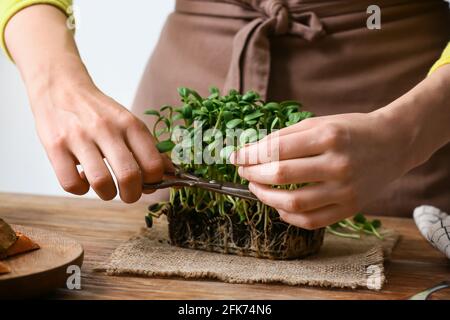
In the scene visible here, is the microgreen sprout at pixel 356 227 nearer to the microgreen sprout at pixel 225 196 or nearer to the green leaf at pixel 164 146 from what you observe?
the microgreen sprout at pixel 225 196

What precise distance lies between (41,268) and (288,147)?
1.04ft

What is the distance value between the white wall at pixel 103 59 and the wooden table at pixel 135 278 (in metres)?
1.45

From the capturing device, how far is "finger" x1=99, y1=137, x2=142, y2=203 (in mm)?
899

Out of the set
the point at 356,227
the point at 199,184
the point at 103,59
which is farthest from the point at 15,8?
the point at 103,59

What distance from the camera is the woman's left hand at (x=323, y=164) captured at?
0.87 m

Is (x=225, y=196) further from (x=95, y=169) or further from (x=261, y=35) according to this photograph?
(x=261, y=35)

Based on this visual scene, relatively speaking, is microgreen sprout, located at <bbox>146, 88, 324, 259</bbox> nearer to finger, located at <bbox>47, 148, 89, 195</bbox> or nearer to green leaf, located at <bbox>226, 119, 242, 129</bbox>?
green leaf, located at <bbox>226, 119, 242, 129</bbox>

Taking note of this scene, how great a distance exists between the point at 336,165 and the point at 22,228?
42cm

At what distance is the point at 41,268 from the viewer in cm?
79

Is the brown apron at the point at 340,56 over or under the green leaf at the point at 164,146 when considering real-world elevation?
over

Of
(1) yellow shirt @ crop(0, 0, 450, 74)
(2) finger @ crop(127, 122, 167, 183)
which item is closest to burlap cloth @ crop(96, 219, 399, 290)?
(2) finger @ crop(127, 122, 167, 183)

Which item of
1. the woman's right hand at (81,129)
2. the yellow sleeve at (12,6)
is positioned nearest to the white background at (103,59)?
the yellow sleeve at (12,6)
